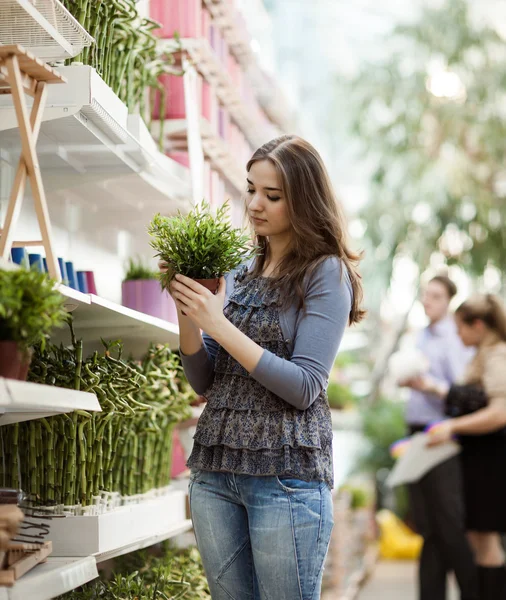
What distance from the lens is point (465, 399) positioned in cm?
405

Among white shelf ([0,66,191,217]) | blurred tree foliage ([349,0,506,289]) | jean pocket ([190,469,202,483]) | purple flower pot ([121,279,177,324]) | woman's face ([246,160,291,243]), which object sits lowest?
jean pocket ([190,469,202,483])

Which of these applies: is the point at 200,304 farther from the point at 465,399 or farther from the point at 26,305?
the point at 465,399

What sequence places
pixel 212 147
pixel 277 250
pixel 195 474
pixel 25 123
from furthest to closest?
pixel 212 147
pixel 277 250
pixel 195 474
pixel 25 123

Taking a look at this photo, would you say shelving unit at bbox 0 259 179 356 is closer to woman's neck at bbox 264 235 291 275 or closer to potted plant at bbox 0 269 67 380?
potted plant at bbox 0 269 67 380

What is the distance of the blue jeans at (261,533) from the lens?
1670 mm

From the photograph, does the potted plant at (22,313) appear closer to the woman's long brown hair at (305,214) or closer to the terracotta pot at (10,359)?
the terracotta pot at (10,359)

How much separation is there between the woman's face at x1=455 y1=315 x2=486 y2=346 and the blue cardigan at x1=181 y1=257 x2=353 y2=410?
2352 millimetres

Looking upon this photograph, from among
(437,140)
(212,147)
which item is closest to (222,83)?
(212,147)

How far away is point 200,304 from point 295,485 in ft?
1.25

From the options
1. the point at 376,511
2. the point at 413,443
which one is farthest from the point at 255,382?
the point at 376,511

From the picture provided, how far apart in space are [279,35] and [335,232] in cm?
581

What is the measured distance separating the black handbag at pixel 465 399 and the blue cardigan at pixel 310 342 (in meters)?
2.37

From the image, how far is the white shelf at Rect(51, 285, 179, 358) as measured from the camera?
168 centimetres

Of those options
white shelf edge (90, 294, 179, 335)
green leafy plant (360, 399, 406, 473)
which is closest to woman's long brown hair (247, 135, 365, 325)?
white shelf edge (90, 294, 179, 335)
